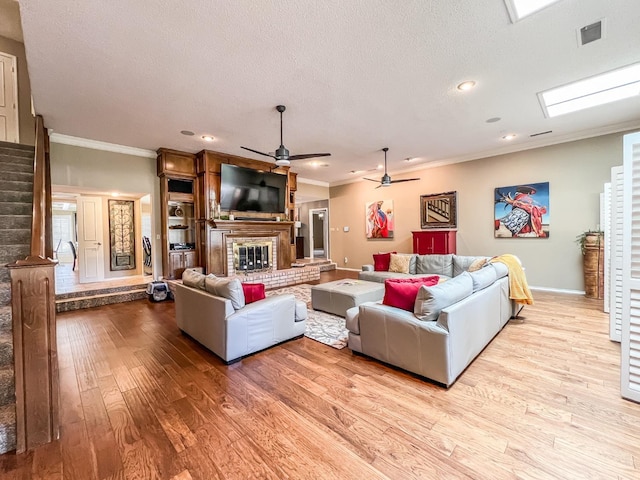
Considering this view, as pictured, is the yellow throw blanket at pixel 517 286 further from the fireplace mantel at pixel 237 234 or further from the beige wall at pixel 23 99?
the beige wall at pixel 23 99

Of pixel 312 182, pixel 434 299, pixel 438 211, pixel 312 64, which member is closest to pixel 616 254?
pixel 434 299

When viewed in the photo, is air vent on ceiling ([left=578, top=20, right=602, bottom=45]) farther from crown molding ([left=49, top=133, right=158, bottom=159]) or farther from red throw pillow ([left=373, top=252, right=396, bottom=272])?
crown molding ([left=49, top=133, right=158, bottom=159])

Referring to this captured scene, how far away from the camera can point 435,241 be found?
665cm

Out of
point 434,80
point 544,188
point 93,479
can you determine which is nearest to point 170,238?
point 93,479

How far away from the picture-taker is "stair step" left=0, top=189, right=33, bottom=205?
140 inches

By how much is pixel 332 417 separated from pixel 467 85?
12.5 ft

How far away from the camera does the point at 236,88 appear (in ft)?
10.9

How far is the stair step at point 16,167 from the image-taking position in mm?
3916

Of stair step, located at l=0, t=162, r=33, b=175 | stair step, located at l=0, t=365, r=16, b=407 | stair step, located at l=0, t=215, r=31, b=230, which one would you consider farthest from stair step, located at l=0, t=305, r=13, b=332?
stair step, located at l=0, t=162, r=33, b=175

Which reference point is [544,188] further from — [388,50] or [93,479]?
[93,479]

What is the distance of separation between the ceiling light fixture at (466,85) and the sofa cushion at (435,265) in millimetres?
2937

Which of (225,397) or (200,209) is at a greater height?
(200,209)

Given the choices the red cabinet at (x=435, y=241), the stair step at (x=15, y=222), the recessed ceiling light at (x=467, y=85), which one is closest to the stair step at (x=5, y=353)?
the stair step at (x=15, y=222)

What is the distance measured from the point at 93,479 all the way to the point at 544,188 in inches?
290
